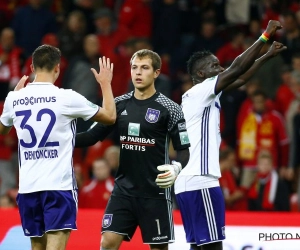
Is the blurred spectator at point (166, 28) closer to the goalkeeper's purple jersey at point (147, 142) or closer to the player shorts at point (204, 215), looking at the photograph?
the player shorts at point (204, 215)

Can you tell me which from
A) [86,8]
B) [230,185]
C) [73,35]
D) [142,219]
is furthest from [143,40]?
[142,219]

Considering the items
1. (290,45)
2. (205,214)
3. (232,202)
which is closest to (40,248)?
(205,214)

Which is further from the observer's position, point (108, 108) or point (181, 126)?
point (181, 126)

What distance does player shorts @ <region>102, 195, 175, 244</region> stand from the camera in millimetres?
8008

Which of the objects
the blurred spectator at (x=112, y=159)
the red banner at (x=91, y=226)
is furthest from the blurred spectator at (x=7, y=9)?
the red banner at (x=91, y=226)

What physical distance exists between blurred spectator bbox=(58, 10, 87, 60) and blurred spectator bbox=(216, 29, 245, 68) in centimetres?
224

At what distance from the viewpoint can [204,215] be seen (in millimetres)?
8523

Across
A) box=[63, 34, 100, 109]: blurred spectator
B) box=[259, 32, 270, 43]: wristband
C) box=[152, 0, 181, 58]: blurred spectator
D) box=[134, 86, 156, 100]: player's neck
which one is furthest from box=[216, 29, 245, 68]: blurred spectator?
box=[134, 86, 156, 100]: player's neck

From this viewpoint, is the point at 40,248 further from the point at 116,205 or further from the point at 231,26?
the point at 231,26

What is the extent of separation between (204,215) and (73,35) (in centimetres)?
717

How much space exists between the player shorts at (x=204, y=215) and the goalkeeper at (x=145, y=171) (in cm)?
48

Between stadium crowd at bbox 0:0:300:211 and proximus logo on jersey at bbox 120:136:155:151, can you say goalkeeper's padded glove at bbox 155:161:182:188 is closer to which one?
proximus logo on jersey at bbox 120:136:155:151

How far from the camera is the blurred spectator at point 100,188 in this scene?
12.4m

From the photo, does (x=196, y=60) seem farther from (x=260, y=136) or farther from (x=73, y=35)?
(x=73, y=35)
